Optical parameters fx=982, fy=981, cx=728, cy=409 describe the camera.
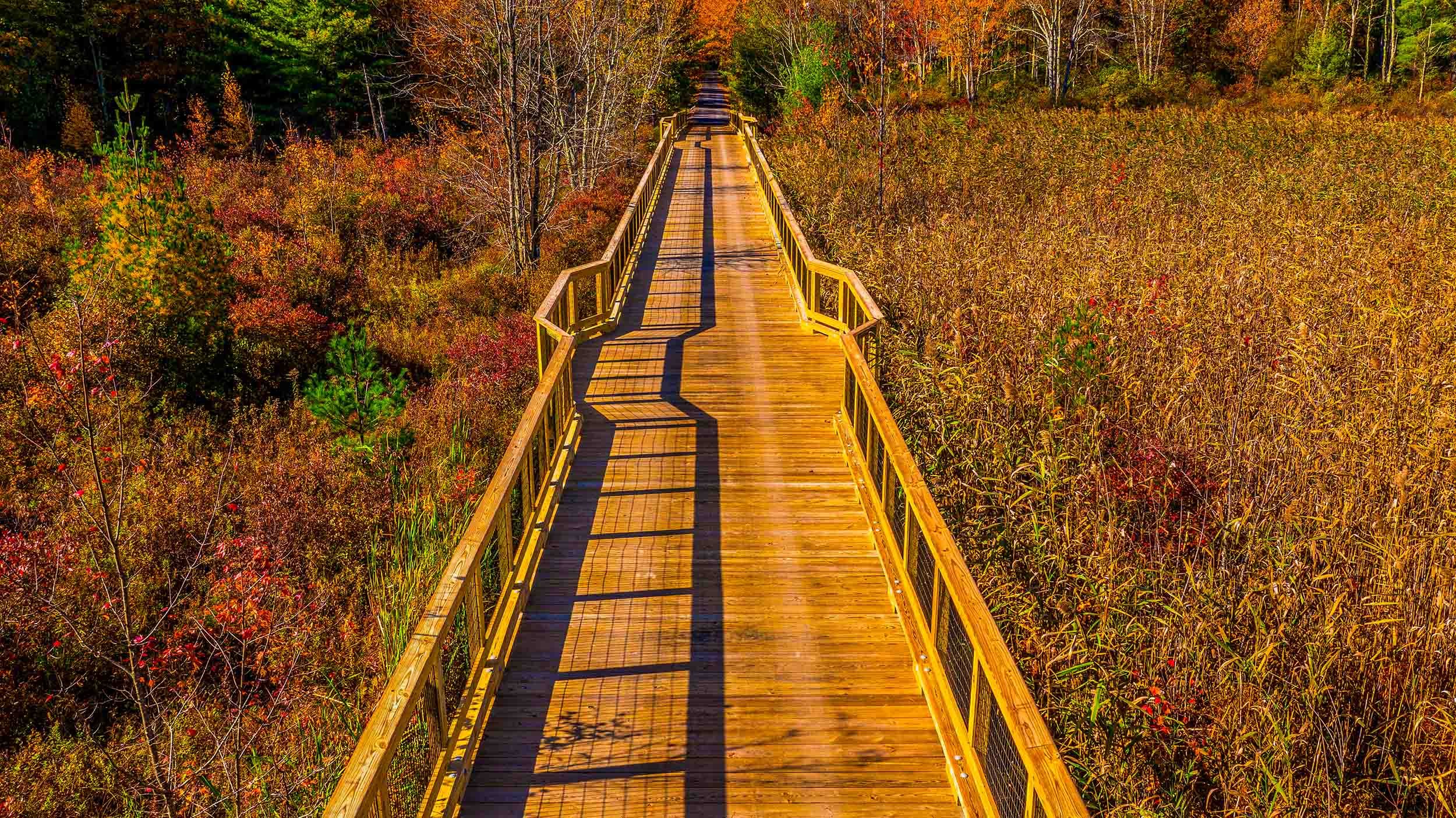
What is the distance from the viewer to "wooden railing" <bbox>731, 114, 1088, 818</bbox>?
386 cm

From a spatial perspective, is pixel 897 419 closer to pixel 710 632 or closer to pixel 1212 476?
pixel 1212 476

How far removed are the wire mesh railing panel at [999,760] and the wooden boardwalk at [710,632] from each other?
0.24 meters

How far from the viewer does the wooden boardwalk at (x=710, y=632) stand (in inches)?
196

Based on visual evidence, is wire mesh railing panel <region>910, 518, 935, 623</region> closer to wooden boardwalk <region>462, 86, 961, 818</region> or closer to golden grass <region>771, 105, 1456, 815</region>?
wooden boardwalk <region>462, 86, 961, 818</region>

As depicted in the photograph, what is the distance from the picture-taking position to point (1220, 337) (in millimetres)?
9805

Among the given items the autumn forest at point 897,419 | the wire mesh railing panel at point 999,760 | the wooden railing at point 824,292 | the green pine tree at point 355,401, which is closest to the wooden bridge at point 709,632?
the wire mesh railing panel at point 999,760

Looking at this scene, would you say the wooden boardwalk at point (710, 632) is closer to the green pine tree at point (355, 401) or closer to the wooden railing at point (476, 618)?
the wooden railing at point (476, 618)

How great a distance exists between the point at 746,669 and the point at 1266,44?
59.8m

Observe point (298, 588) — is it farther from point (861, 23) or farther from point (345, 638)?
point (861, 23)

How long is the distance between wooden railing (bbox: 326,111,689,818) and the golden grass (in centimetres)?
310

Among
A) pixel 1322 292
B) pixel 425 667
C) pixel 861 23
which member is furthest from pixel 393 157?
pixel 425 667

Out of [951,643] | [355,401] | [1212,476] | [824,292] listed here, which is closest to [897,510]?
[951,643]

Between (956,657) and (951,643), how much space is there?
7.8 inches

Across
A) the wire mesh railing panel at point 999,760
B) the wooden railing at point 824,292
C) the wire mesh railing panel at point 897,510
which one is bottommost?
the wire mesh railing panel at point 999,760
